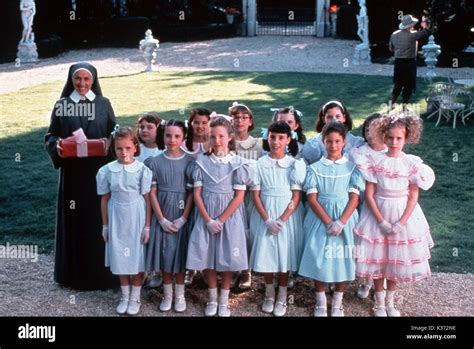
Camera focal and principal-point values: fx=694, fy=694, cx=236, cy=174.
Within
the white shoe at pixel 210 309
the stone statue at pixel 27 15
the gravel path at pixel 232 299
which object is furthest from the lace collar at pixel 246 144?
the stone statue at pixel 27 15

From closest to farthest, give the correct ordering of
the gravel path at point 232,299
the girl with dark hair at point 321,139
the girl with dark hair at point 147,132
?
the gravel path at point 232,299
the girl with dark hair at point 321,139
the girl with dark hair at point 147,132

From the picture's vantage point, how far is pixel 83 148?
5531mm

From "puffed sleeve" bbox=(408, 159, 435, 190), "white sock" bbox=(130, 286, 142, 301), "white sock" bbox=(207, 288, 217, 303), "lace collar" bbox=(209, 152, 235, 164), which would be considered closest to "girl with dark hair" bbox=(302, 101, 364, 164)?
"puffed sleeve" bbox=(408, 159, 435, 190)

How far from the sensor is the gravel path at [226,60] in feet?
66.3

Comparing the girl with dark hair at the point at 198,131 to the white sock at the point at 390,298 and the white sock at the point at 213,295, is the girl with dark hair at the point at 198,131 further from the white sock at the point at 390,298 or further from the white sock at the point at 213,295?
the white sock at the point at 390,298

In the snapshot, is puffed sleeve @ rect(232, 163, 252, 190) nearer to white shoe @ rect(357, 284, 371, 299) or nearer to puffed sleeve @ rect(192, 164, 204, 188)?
puffed sleeve @ rect(192, 164, 204, 188)

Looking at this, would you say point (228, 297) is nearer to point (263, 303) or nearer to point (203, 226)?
point (263, 303)

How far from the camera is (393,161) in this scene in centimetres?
529

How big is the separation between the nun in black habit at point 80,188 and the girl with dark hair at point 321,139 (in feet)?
5.46

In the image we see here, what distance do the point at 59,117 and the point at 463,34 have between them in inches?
751

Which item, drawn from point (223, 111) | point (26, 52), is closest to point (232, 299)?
point (223, 111)

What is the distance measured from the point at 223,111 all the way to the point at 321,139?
842 centimetres
